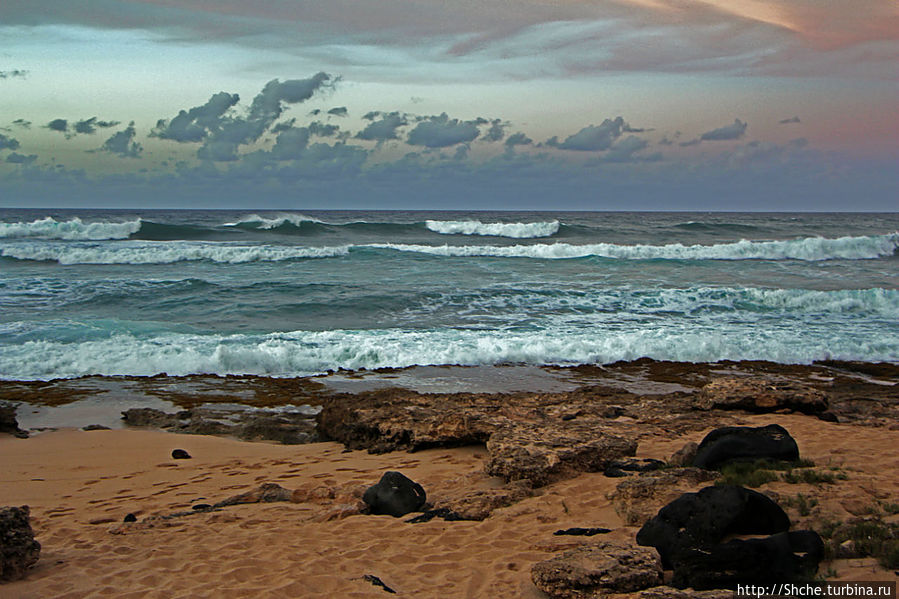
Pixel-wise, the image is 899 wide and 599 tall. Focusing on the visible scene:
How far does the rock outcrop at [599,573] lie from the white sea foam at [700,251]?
29.2m

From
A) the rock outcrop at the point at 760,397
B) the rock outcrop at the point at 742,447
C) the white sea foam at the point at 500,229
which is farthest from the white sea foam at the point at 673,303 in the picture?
the white sea foam at the point at 500,229

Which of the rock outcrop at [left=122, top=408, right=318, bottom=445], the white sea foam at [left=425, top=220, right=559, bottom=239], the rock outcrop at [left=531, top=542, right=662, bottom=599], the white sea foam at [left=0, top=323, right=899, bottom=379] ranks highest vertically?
the white sea foam at [left=425, top=220, right=559, bottom=239]

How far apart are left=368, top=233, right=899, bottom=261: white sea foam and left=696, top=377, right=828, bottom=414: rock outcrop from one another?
23.7 metres

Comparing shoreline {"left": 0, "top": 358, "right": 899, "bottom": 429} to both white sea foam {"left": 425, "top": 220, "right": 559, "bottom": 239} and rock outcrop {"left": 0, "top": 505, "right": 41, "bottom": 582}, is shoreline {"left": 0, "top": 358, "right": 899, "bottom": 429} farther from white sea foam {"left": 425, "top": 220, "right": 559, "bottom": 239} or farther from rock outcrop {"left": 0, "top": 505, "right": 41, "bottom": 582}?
white sea foam {"left": 425, "top": 220, "right": 559, "bottom": 239}

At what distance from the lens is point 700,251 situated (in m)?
36.1

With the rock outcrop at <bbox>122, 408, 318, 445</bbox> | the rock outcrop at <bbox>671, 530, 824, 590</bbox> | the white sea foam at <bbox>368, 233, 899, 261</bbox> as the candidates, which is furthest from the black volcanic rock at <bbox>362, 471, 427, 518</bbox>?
the white sea foam at <bbox>368, 233, 899, 261</bbox>

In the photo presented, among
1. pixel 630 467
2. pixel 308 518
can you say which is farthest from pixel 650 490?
pixel 308 518

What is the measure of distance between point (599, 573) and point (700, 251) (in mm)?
34888

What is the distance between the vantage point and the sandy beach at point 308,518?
174 inches

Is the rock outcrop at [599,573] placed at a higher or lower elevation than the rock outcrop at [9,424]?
higher

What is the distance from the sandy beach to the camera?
4.41 metres

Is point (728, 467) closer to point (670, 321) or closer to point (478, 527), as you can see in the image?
point (478, 527)

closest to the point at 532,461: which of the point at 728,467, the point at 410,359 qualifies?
the point at 728,467

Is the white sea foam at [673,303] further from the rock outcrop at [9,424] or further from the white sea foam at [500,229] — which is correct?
the white sea foam at [500,229]
